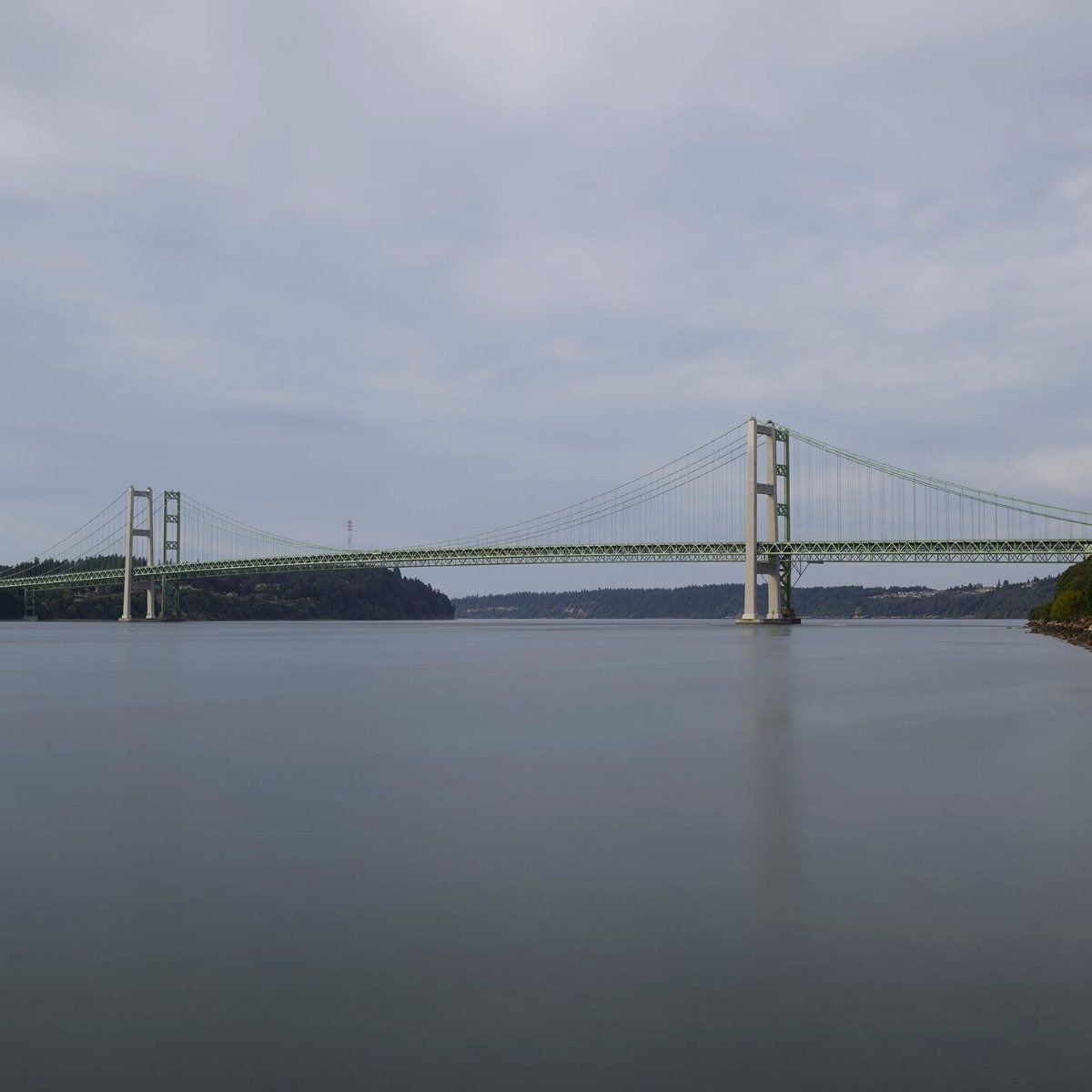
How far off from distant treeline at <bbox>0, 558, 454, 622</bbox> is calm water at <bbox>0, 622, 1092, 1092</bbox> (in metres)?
81.4

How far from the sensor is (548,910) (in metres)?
5.10

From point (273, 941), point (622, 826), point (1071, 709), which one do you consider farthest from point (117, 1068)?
point (1071, 709)

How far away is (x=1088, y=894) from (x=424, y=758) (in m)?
6.27

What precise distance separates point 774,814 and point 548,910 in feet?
9.47

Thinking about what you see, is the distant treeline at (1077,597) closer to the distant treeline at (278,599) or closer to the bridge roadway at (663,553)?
the bridge roadway at (663,553)

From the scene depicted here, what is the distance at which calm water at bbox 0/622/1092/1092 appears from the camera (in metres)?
3.50

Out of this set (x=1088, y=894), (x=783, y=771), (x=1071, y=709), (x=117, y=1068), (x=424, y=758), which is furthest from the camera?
(x=1071, y=709)

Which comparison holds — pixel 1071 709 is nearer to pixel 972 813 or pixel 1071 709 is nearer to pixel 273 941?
pixel 972 813

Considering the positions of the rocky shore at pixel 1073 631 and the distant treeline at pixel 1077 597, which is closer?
the rocky shore at pixel 1073 631

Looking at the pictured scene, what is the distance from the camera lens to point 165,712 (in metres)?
15.7

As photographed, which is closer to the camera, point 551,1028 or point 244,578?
point 551,1028

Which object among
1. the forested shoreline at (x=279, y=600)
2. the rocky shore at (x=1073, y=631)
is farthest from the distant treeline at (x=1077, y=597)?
the forested shoreline at (x=279, y=600)

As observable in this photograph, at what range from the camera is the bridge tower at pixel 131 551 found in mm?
79438

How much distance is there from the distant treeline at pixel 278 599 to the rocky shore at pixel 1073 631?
54.4m
